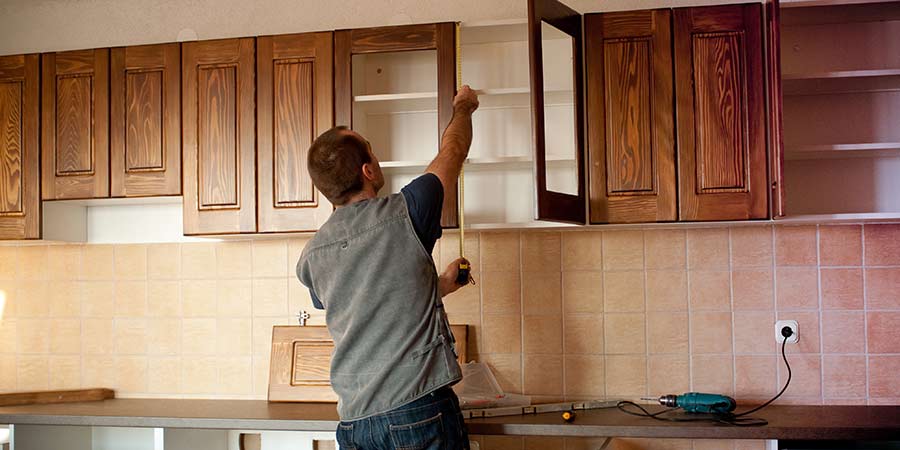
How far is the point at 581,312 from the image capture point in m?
3.11

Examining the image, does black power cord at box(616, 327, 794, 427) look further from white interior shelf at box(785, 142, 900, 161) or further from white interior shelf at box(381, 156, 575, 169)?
white interior shelf at box(381, 156, 575, 169)

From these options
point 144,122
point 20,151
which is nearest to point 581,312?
point 144,122

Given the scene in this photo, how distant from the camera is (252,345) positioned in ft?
10.9

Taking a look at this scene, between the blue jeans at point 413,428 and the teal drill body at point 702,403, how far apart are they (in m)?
0.84

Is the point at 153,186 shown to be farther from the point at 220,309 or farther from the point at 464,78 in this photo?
the point at 464,78

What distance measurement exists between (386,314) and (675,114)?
1239 mm

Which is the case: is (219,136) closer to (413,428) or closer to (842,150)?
(413,428)

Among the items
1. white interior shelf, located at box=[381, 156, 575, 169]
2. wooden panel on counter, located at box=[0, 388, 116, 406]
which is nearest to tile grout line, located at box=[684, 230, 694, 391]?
white interior shelf, located at box=[381, 156, 575, 169]

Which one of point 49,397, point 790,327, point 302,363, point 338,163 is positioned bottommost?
point 49,397

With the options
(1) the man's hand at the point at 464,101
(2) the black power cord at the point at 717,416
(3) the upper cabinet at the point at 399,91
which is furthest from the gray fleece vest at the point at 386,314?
(2) the black power cord at the point at 717,416

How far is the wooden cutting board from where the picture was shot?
10.3 feet

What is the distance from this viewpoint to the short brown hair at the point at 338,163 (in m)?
2.27

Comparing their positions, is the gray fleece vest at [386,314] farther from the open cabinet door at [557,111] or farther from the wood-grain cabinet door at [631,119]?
the wood-grain cabinet door at [631,119]

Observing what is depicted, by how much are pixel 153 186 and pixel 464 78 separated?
1.20m
